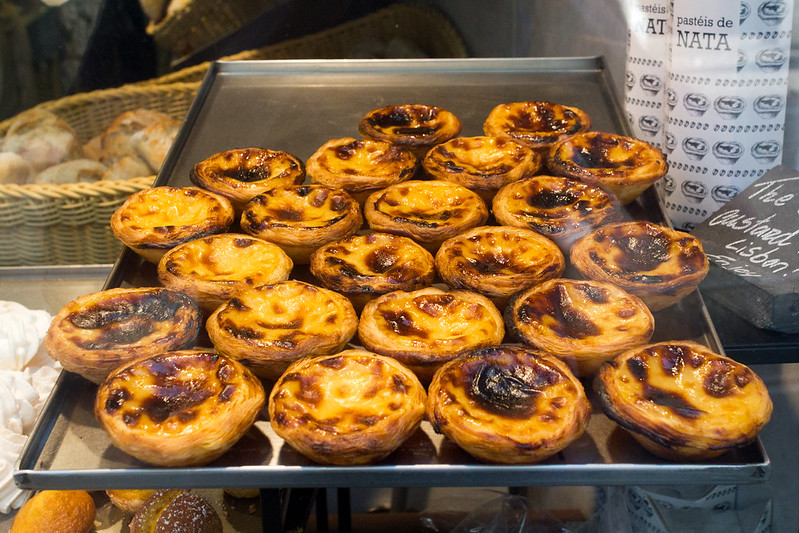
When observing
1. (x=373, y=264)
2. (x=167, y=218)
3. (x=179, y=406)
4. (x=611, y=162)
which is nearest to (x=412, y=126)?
(x=611, y=162)

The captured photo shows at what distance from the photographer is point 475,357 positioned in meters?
1.78

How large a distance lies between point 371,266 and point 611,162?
91 cm

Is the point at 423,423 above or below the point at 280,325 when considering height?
below

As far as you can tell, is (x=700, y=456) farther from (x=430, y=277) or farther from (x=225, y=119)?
(x=225, y=119)

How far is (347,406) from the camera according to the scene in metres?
1.70

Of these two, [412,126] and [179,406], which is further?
[412,126]

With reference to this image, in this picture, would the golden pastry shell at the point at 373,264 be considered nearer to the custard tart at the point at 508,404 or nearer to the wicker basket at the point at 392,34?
the custard tart at the point at 508,404

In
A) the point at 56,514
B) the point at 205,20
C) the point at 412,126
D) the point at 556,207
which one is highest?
the point at 205,20

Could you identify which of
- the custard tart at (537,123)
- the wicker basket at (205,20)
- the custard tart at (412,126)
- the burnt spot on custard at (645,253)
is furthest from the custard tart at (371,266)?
the wicker basket at (205,20)

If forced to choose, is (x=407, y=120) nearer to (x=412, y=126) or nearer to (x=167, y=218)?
(x=412, y=126)

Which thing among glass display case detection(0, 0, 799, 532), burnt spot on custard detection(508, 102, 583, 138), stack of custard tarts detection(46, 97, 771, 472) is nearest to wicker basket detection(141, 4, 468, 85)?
glass display case detection(0, 0, 799, 532)

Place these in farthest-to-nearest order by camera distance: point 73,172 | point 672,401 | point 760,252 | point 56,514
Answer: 1. point 73,172
2. point 56,514
3. point 760,252
4. point 672,401

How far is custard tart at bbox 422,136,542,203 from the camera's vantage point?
2600 mm

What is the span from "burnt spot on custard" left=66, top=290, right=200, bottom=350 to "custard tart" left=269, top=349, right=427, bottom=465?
343mm
